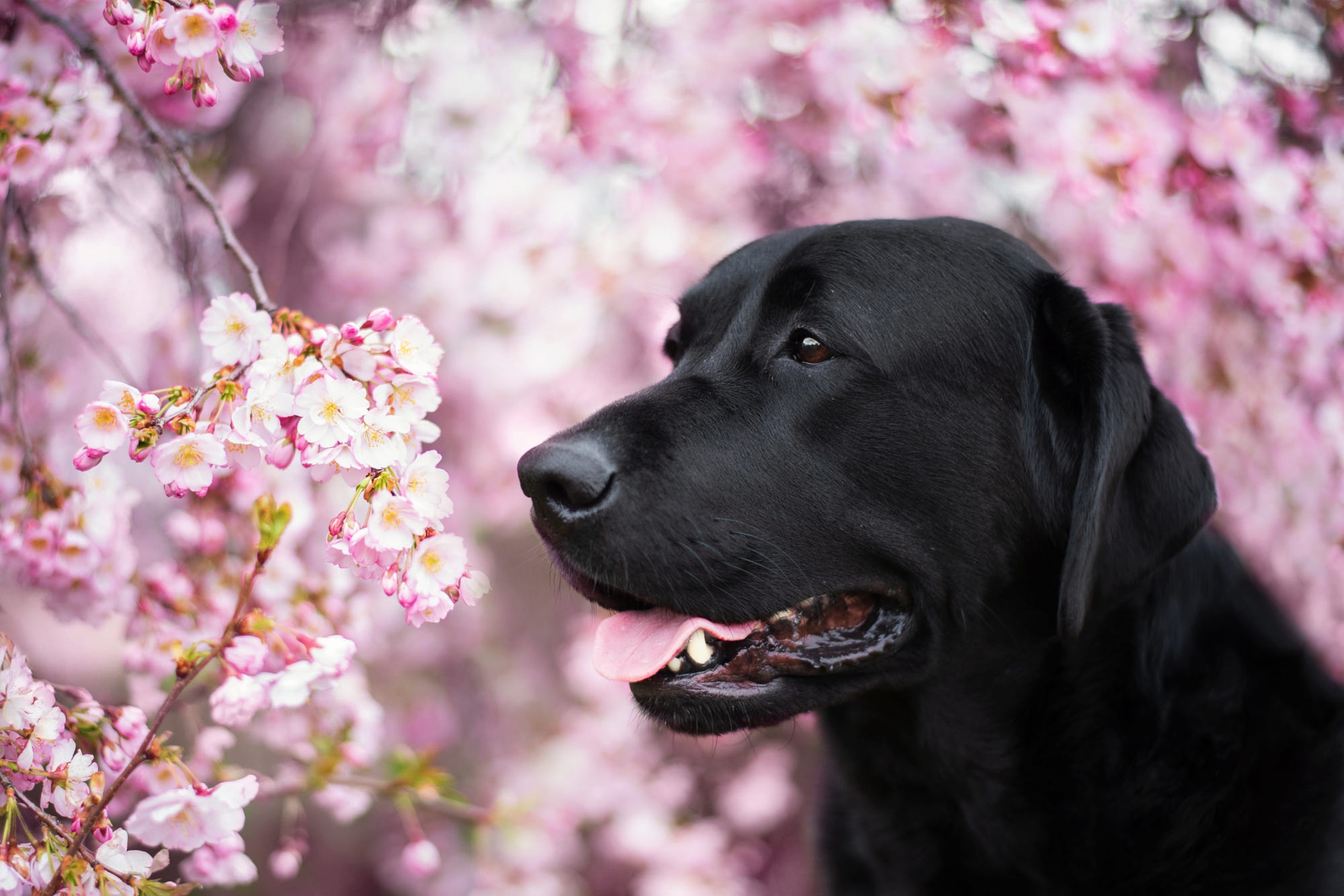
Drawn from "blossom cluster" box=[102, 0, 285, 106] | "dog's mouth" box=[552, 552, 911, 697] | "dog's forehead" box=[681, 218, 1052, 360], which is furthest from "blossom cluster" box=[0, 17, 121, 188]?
"dog's forehead" box=[681, 218, 1052, 360]

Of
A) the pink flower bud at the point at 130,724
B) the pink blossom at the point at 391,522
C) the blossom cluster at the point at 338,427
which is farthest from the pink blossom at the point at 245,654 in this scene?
the pink blossom at the point at 391,522

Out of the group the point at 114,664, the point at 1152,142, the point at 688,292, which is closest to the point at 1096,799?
the point at 688,292

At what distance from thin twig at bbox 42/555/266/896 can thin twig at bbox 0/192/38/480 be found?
2.00 ft

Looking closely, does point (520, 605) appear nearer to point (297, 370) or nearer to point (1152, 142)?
point (1152, 142)

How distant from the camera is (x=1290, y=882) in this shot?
168 centimetres

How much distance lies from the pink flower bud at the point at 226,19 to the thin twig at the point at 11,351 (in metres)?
0.72

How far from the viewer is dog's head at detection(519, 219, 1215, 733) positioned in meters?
1.64

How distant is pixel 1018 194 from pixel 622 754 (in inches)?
115

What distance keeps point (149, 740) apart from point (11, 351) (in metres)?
0.86

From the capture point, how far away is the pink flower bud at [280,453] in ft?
4.18

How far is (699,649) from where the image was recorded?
172 centimetres

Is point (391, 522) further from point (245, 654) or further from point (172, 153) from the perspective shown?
point (172, 153)

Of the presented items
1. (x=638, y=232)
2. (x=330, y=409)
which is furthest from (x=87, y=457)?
(x=638, y=232)

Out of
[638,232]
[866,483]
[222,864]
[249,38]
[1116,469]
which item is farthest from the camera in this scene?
[638,232]
